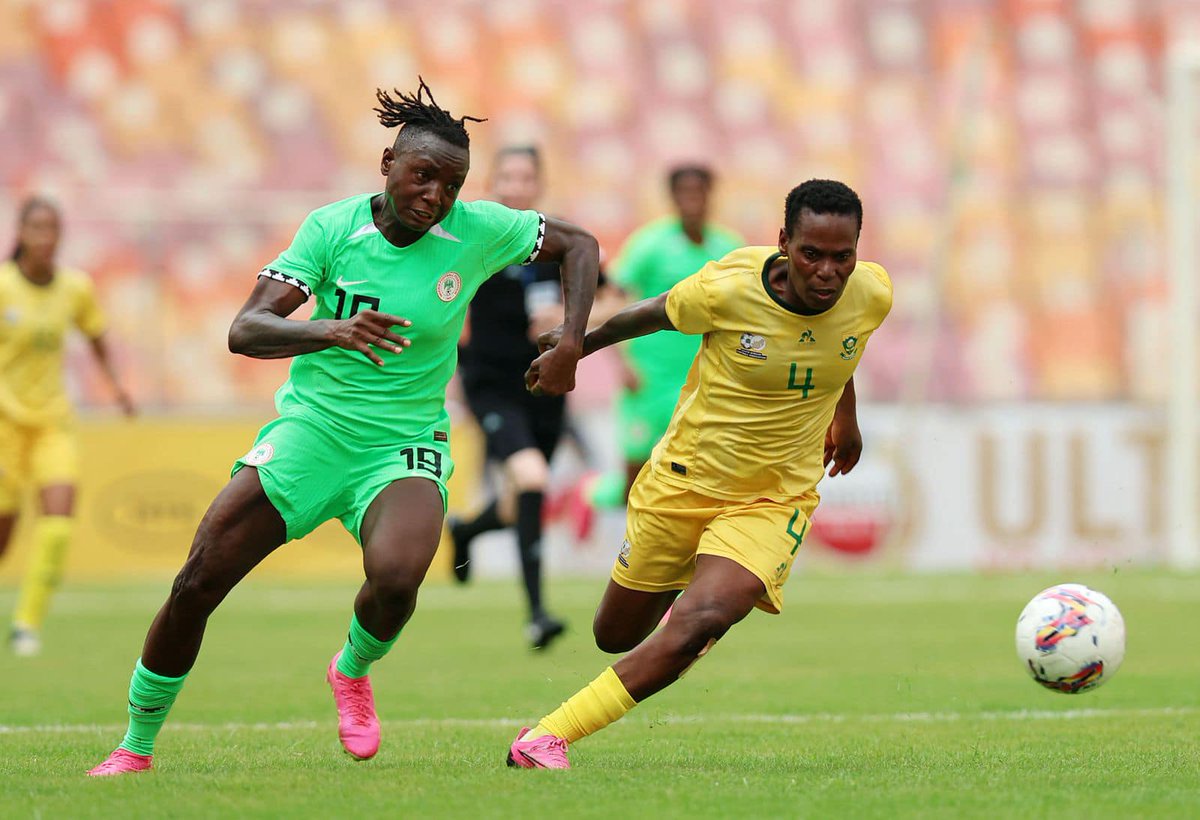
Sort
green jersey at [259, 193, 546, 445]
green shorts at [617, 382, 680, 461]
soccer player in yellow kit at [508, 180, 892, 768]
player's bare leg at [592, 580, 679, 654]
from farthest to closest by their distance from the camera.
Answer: green shorts at [617, 382, 680, 461], player's bare leg at [592, 580, 679, 654], green jersey at [259, 193, 546, 445], soccer player in yellow kit at [508, 180, 892, 768]

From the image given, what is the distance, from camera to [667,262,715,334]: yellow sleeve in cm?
586

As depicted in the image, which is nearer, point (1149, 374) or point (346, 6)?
point (1149, 374)

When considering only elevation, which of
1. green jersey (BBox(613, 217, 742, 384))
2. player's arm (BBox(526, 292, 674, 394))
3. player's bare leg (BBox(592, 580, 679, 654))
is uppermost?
green jersey (BBox(613, 217, 742, 384))

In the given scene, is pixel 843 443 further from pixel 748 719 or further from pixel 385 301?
pixel 385 301

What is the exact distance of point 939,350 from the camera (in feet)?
60.7

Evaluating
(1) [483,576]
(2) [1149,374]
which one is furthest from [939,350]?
(1) [483,576]

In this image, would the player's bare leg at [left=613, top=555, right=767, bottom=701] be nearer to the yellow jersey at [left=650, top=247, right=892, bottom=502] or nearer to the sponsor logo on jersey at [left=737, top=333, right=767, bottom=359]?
the yellow jersey at [left=650, top=247, right=892, bottom=502]

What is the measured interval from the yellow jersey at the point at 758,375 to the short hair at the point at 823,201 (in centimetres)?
33

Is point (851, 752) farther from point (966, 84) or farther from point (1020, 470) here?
point (966, 84)

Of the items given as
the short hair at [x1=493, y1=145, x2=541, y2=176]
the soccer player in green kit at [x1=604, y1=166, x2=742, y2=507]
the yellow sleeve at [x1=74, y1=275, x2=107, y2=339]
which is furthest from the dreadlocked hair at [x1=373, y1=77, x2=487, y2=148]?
the yellow sleeve at [x1=74, y1=275, x2=107, y2=339]

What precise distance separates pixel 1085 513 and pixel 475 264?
11.3 metres

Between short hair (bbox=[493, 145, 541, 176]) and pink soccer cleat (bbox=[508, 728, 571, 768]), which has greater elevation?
short hair (bbox=[493, 145, 541, 176])

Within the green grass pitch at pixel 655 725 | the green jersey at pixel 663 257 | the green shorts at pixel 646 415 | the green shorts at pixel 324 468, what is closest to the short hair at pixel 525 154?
the green jersey at pixel 663 257

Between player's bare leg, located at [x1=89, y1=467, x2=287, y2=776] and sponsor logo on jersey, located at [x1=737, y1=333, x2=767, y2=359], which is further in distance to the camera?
sponsor logo on jersey, located at [x1=737, y1=333, x2=767, y2=359]
